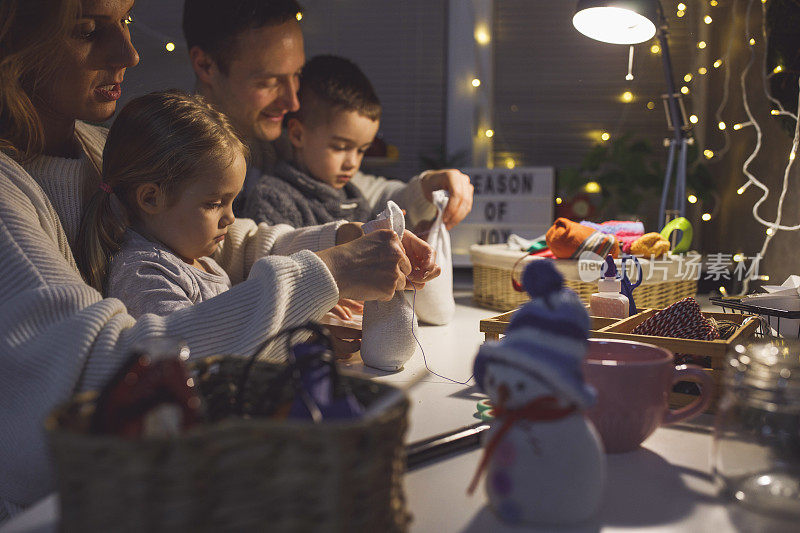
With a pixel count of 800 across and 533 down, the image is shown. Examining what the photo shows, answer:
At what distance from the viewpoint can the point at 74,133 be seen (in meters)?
1.01

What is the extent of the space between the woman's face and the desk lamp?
2.77 ft

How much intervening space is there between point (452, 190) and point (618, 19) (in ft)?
1.65

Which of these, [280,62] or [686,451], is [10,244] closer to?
[686,451]

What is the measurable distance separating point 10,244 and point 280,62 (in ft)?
2.91

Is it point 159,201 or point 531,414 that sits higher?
point 159,201

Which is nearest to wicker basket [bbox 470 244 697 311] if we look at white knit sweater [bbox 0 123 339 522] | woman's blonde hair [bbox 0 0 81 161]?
white knit sweater [bbox 0 123 339 522]

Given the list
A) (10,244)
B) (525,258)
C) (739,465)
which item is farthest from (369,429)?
(525,258)

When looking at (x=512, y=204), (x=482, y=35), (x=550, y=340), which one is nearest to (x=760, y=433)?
(x=550, y=340)

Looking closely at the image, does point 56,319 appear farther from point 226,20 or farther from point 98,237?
point 226,20

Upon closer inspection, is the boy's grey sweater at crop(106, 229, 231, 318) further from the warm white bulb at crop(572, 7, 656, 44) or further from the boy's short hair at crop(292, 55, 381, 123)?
the warm white bulb at crop(572, 7, 656, 44)

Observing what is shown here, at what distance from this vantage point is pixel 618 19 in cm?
136

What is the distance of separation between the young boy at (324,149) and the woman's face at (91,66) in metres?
0.55

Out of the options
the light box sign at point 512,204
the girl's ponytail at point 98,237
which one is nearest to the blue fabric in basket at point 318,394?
the girl's ponytail at point 98,237

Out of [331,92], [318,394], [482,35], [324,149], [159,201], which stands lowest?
[318,394]
